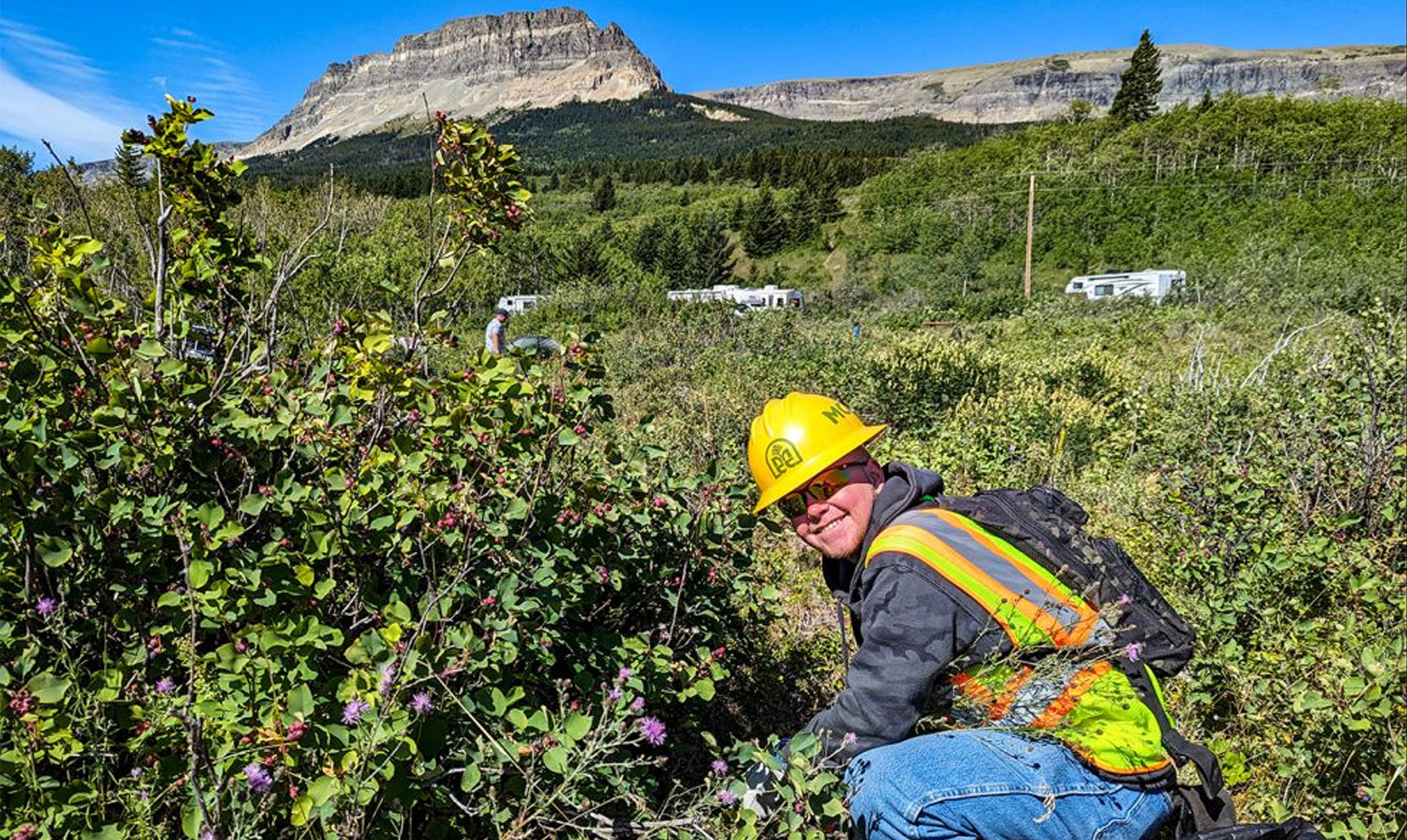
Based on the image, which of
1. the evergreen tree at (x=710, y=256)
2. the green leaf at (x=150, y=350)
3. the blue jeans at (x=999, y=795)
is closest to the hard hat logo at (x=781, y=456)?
the blue jeans at (x=999, y=795)

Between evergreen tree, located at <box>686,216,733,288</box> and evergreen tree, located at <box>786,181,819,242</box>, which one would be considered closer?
evergreen tree, located at <box>686,216,733,288</box>

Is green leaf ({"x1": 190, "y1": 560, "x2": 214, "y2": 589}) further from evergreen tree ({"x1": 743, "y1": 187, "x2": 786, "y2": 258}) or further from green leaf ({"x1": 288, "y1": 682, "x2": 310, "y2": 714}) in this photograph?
evergreen tree ({"x1": 743, "y1": 187, "x2": 786, "y2": 258})

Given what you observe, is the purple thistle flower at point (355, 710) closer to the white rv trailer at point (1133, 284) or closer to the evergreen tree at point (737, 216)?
the white rv trailer at point (1133, 284)

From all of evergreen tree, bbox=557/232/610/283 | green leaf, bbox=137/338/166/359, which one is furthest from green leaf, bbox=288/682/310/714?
evergreen tree, bbox=557/232/610/283

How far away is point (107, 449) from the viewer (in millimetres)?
1497

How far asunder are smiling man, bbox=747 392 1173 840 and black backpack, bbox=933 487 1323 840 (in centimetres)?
4

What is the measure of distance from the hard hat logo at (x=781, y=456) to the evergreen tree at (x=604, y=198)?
237ft

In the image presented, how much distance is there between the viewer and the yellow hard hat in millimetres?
1990

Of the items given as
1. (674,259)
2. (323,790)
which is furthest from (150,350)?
(674,259)

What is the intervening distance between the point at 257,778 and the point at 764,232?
55.8 metres

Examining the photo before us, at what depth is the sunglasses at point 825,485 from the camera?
202 cm

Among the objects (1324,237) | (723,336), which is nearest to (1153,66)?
(1324,237)

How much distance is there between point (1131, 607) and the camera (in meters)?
1.87

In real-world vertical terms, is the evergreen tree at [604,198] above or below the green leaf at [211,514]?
above
